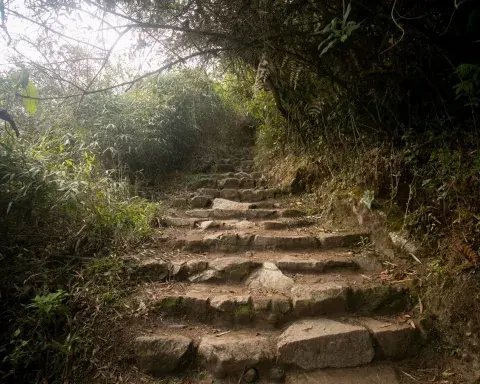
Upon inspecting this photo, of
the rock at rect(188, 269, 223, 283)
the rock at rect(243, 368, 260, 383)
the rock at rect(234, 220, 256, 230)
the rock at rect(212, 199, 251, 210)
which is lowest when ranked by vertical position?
the rock at rect(243, 368, 260, 383)

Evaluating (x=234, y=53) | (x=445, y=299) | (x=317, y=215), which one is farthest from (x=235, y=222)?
(x=445, y=299)

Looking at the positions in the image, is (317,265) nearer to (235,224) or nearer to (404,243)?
(404,243)

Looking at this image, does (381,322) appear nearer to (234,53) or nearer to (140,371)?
(140,371)

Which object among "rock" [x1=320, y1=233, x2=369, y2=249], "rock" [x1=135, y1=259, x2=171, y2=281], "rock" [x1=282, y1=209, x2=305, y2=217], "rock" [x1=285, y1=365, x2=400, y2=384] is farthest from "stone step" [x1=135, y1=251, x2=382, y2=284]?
"rock" [x1=282, y1=209, x2=305, y2=217]

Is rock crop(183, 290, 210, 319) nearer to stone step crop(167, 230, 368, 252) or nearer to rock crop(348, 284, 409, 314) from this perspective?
stone step crop(167, 230, 368, 252)

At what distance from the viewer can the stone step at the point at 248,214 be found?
12.5 ft

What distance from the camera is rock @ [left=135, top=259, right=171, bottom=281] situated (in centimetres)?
256

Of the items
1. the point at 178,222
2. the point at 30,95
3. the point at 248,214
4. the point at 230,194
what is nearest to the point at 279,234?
the point at 248,214

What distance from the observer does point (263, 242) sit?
3.08 m

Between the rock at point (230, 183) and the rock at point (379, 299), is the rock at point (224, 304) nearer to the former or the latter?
the rock at point (379, 299)

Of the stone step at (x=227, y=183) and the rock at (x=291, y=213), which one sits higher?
the stone step at (x=227, y=183)

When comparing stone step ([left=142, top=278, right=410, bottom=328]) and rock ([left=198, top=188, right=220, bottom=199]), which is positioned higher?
rock ([left=198, top=188, right=220, bottom=199])

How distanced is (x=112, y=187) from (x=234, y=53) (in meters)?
2.03

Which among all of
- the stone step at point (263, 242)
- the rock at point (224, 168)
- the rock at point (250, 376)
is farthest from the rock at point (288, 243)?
the rock at point (224, 168)
